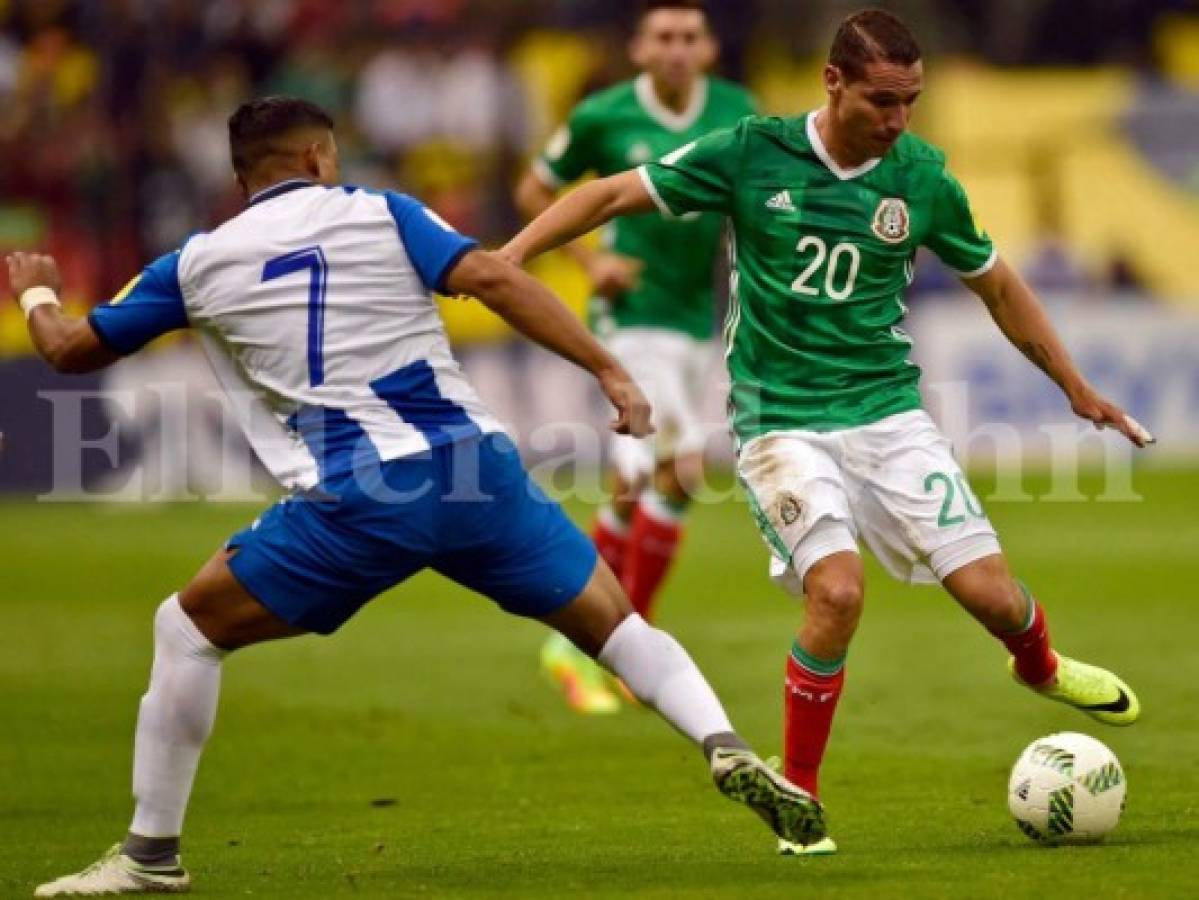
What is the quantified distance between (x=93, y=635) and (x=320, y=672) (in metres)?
1.97

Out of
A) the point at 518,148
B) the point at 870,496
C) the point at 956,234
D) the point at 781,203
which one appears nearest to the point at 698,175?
the point at 781,203

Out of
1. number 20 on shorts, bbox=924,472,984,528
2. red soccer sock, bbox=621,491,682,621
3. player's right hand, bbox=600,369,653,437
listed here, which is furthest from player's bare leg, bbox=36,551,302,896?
red soccer sock, bbox=621,491,682,621

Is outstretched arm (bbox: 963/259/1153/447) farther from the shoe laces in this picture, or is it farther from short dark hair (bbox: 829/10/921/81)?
the shoe laces

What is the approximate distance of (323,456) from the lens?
6.73 metres

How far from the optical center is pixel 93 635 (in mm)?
13922

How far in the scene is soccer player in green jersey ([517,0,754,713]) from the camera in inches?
449

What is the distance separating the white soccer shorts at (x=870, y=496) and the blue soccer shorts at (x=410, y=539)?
102 cm

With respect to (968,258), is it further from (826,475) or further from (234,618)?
(234,618)

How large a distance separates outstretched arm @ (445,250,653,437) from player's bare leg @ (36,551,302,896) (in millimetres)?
1025

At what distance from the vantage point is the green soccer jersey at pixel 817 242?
783 centimetres

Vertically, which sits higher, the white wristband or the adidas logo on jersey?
the adidas logo on jersey

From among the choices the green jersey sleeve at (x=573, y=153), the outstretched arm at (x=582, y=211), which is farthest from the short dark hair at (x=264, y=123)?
the green jersey sleeve at (x=573, y=153)

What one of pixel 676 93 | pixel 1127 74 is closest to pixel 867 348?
pixel 676 93

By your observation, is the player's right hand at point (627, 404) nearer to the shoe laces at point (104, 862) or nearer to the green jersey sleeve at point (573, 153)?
the shoe laces at point (104, 862)
